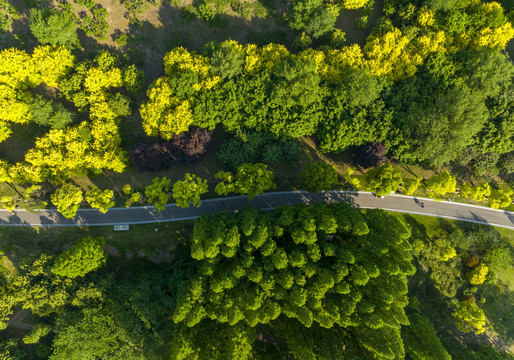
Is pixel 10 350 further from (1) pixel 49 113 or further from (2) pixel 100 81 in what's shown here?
(2) pixel 100 81

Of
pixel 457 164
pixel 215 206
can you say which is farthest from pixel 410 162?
pixel 215 206

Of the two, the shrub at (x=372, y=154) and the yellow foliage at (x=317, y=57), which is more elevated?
the yellow foliage at (x=317, y=57)

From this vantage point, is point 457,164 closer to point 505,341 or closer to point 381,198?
point 381,198

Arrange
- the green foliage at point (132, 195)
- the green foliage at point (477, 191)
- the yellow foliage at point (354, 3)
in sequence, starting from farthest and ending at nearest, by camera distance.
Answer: the yellow foliage at point (354, 3)
the green foliage at point (477, 191)
the green foliage at point (132, 195)

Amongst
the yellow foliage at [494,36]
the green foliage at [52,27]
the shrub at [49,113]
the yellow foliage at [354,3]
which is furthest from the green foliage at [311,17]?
the shrub at [49,113]

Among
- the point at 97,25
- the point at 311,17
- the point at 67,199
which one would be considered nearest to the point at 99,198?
the point at 67,199

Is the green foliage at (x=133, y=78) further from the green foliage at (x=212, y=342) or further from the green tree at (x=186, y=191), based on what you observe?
the green foliage at (x=212, y=342)

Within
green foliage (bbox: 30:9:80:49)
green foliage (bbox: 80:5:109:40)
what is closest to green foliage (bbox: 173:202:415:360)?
green foliage (bbox: 30:9:80:49)
